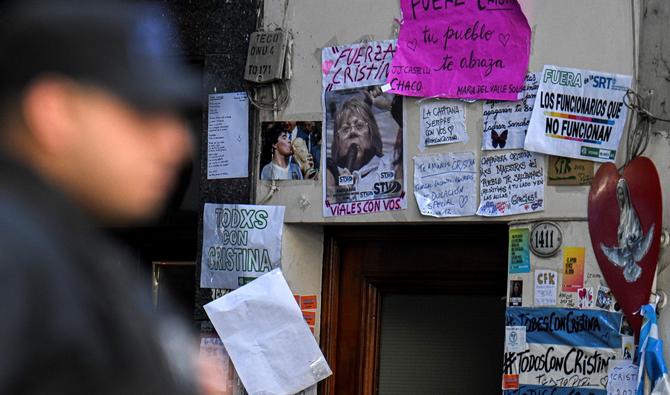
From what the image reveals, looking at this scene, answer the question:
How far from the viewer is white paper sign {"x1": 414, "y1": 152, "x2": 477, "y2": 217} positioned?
479 cm

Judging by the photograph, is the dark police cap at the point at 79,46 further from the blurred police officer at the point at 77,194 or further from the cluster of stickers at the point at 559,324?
the cluster of stickers at the point at 559,324

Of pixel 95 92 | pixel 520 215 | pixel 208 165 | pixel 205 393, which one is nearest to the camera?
pixel 95 92

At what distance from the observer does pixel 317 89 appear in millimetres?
5168

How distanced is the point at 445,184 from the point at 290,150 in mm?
803

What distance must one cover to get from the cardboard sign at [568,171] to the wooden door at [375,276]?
543 mm

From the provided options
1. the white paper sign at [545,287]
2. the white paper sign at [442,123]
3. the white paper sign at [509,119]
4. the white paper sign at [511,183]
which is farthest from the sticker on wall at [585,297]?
the white paper sign at [442,123]

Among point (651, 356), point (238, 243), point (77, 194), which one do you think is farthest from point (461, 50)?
point (77, 194)

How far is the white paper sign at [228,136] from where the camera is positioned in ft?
17.4

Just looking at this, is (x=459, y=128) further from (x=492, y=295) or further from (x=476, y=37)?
(x=492, y=295)

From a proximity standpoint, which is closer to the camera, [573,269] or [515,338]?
[573,269]

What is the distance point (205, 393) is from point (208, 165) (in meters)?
3.90

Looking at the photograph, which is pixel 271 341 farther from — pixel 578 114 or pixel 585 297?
pixel 578 114

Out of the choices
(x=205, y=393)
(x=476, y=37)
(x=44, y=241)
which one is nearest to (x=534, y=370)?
(x=476, y=37)

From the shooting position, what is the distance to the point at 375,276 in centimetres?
526
